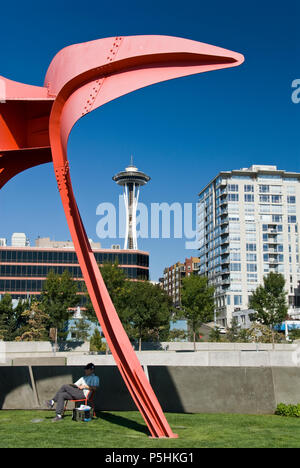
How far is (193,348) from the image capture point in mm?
46469

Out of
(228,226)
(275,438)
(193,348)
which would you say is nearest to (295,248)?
(228,226)

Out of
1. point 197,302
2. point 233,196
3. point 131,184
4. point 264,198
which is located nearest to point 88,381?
point 197,302

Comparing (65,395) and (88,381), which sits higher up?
(88,381)

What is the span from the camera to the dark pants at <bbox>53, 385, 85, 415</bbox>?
415 inches

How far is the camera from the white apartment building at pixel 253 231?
9712 cm

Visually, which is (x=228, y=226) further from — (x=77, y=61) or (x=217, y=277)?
(x=77, y=61)

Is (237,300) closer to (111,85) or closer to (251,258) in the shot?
(251,258)

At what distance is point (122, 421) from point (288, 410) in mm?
4043

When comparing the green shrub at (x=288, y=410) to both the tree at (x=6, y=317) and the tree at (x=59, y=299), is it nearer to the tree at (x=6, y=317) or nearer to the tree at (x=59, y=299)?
the tree at (x=59, y=299)

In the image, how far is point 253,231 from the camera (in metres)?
99.2

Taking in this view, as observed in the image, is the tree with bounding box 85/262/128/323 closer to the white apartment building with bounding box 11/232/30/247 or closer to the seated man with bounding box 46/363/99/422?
the seated man with bounding box 46/363/99/422

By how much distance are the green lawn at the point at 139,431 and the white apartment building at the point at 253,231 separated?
281 feet
